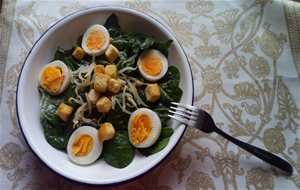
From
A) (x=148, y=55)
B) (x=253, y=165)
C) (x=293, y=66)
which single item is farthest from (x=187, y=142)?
(x=293, y=66)

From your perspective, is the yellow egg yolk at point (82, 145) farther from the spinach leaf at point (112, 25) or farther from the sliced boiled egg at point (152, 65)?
the spinach leaf at point (112, 25)

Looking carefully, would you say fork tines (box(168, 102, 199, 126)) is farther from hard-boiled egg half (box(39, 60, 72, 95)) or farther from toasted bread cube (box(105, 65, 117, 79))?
hard-boiled egg half (box(39, 60, 72, 95))

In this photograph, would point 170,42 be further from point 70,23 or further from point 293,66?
point 293,66

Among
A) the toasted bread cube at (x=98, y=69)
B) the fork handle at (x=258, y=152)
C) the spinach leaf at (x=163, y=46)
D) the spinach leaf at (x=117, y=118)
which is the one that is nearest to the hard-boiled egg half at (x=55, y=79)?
the toasted bread cube at (x=98, y=69)

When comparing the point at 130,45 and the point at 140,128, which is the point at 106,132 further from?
the point at 130,45

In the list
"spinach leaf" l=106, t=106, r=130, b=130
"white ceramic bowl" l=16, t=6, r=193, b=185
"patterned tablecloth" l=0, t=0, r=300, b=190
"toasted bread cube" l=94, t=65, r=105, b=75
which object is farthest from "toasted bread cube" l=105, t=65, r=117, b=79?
Answer: "patterned tablecloth" l=0, t=0, r=300, b=190
